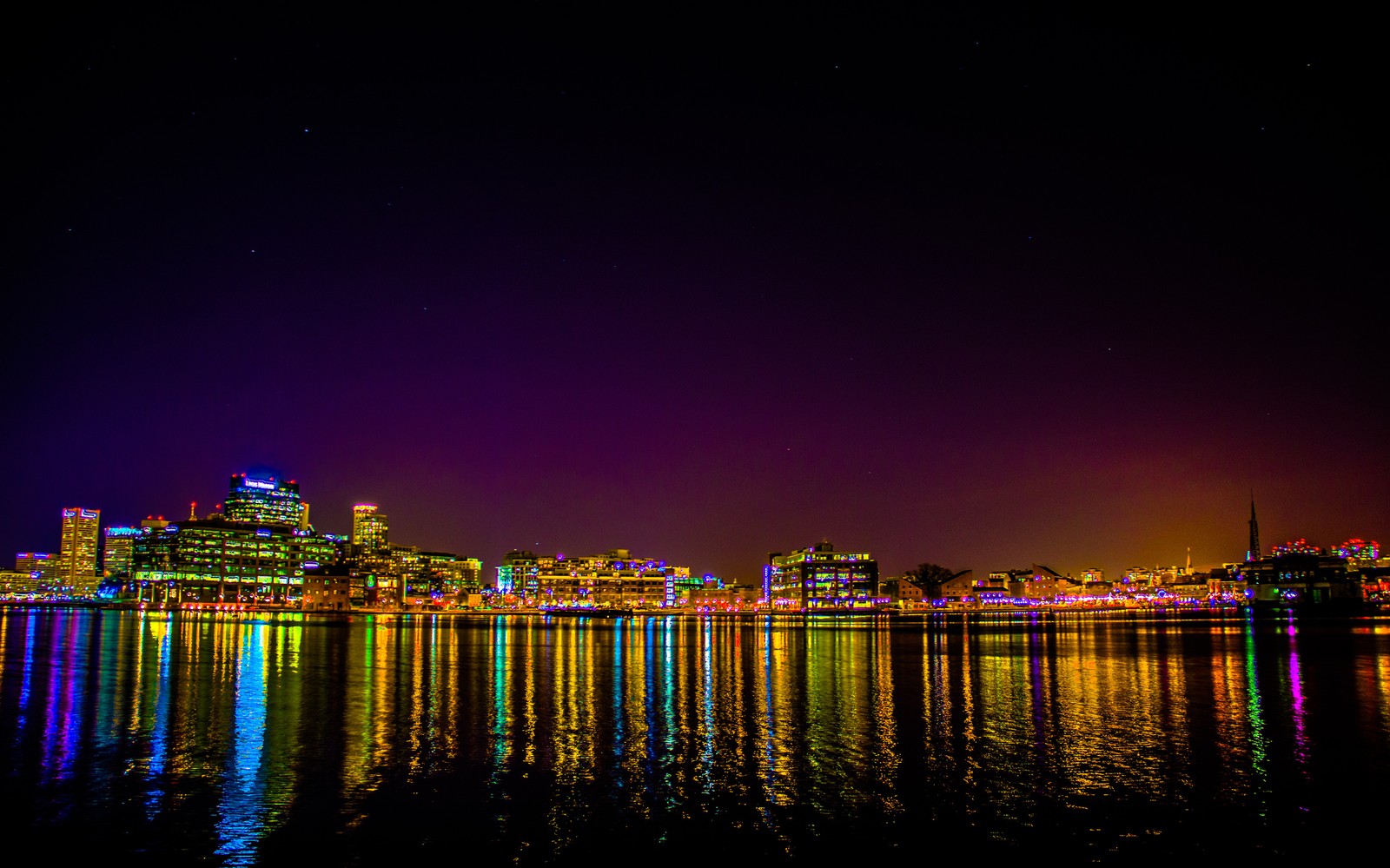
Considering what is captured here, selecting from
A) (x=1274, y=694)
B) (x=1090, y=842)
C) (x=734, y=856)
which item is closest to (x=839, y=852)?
(x=734, y=856)

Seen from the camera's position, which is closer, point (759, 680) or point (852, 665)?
point (759, 680)

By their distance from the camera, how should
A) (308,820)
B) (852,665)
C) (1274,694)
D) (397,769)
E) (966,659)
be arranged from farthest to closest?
(966,659)
(852,665)
(1274,694)
(397,769)
(308,820)

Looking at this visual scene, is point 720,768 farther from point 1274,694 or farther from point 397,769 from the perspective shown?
point 1274,694

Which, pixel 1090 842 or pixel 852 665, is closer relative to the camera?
pixel 1090 842

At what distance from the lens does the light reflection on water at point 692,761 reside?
1579 cm

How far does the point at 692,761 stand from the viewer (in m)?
21.5

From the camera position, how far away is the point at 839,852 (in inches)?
586

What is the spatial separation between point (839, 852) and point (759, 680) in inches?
970

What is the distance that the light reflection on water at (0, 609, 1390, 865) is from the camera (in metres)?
15.8

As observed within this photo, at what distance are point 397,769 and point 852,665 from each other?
30.1m

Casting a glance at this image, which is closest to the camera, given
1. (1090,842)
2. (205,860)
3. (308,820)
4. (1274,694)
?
(205,860)

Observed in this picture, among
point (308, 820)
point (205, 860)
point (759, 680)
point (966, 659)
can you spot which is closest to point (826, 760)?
point (308, 820)

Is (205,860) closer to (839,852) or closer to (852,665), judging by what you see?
(839,852)

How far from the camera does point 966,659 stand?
51031mm
